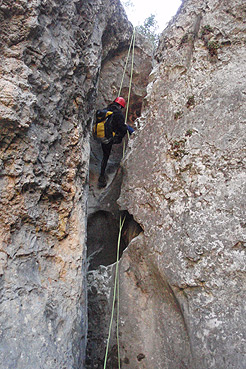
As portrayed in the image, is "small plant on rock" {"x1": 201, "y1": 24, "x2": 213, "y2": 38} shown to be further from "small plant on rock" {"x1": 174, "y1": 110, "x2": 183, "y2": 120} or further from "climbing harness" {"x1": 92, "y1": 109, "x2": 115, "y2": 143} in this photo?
"climbing harness" {"x1": 92, "y1": 109, "x2": 115, "y2": 143}

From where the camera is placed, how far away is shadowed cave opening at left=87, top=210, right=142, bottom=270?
5.02 m

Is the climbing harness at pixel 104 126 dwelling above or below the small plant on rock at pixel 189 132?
above

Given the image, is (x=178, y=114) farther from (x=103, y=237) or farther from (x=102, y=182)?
(x=103, y=237)

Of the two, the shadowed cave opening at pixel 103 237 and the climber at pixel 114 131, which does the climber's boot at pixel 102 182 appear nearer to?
the climber at pixel 114 131

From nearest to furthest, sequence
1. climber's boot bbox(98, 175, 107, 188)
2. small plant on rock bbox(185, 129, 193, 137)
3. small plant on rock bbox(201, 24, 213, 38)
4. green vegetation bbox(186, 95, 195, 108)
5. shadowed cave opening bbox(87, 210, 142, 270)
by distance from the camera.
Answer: small plant on rock bbox(185, 129, 193, 137) < green vegetation bbox(186, 95, 195, 108) < small plant on rock bbox(201, 24, 213, 38) < shadowed cave opening bbox(87, 210, 142, 270) < climber's boot bbox(98, 175, 107, 188)

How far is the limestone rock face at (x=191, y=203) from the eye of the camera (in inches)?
134

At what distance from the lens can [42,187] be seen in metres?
3.45

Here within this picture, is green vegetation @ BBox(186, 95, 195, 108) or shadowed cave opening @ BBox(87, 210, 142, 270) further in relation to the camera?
shadowed cave opening @ BBox(87, 210, 142, 270)

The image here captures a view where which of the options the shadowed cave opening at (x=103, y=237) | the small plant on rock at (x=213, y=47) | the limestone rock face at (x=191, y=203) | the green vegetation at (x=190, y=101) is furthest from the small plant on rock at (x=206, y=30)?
the shadowed cave opening at (x=103, y=237)

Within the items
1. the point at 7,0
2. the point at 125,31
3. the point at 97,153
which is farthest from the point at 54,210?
the point at 125,31

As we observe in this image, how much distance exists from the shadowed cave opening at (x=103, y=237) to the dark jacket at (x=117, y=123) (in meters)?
1.44

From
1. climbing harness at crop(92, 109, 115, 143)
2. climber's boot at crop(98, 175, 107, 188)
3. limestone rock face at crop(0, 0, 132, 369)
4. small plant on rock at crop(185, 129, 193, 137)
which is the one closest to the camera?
limestone rock face at crop(0, 0, 132, 369)

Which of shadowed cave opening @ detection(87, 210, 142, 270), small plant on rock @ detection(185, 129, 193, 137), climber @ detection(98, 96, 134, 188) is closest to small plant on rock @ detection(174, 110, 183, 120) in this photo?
small plant on rock @ detection(185, 129, 193, 137)

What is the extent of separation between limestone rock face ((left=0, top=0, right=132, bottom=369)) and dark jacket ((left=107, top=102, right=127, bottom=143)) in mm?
1152
